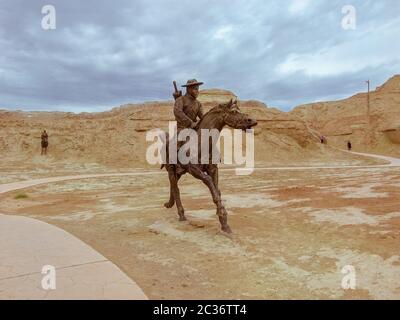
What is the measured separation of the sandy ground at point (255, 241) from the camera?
514 centimetres

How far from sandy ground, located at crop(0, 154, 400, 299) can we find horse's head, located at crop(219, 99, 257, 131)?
2.24 meters

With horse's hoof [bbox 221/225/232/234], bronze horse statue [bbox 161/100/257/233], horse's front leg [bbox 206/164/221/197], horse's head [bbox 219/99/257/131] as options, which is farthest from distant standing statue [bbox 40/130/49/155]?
horse's hoof [bbox 221/225/232/234]

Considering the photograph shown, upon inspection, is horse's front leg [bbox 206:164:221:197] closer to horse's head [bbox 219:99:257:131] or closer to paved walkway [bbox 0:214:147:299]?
horse's head [bbox 219:99:257:131]

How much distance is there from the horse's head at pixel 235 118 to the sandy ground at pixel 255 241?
224 cm

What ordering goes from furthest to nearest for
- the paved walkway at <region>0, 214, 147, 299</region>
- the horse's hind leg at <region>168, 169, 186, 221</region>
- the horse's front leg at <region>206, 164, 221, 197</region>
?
the horse's hind leg at <region>168, 169, 186, 221</region>
the horse's front leg at <region>206, 164, 221, 197</region>
the paved walkway at <region>0, 214, 147, 299</region>

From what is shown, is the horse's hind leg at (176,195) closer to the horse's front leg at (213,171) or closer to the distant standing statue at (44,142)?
the horse's front leg at (213,171)

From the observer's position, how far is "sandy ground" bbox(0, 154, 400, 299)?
5.14m

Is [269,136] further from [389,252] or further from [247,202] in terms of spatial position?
[389,252]

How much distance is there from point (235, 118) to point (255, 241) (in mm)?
2511

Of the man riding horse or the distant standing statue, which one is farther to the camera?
the distant standing statue

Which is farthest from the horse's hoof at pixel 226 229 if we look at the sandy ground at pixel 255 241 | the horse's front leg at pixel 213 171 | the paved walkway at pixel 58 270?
the paved walkway at pixel 58 270

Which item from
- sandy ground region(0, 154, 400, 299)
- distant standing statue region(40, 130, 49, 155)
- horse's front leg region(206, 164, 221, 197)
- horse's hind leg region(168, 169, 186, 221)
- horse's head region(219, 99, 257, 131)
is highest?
distant standing statue region(40, 130, 49, 155)

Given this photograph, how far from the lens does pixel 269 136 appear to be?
39531 millimetres

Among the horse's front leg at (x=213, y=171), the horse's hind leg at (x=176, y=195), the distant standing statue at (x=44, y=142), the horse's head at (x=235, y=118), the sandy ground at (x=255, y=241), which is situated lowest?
the sandy ground at (x=255, y=241)
